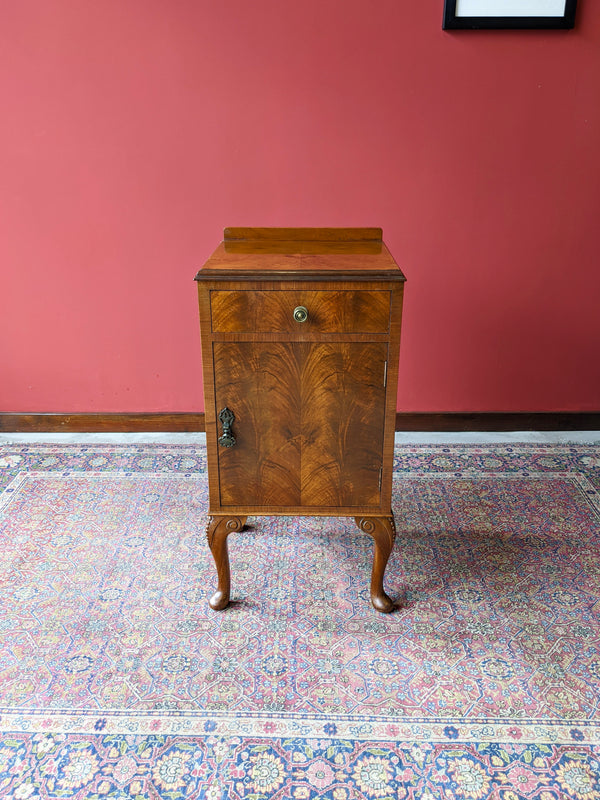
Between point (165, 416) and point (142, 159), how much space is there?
3.75ft

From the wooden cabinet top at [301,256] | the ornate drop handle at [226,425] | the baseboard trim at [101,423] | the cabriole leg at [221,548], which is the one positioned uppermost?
the wooden cabinet top at [301,256]

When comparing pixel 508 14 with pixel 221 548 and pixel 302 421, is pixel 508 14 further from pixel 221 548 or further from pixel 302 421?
pixel 221 548

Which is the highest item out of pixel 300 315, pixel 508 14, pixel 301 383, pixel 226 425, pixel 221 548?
pixel 508 14

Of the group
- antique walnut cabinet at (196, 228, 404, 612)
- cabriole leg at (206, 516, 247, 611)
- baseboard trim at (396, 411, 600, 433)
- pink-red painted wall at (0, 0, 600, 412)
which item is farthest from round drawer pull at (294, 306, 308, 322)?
baseboard trim at (396, 411, 600, 433)

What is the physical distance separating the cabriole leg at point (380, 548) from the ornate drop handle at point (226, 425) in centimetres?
44

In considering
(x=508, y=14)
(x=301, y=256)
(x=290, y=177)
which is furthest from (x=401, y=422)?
(x=508, y=14)

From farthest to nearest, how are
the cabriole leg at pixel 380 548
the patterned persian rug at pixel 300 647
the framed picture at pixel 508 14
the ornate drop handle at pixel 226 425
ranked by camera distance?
the framed picture at pixel 508 14, the cabriole leg at pixel 380 548, the ornate drop handle at pixel 226 425, the patterned persian rug at pixel 300 647

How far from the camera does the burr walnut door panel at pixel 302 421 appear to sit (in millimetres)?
1654

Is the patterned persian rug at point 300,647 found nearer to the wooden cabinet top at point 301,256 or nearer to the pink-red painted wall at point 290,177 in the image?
the pink-red painted wall at point 290,177

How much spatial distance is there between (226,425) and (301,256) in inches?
19.8

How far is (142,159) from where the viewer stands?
2662mm

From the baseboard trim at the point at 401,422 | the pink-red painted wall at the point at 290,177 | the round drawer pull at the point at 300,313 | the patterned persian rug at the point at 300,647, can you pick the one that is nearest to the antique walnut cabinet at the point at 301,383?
the round drawer pull at the point at 300,313

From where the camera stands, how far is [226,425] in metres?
1.71

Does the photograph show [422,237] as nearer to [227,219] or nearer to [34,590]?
[227,219]
